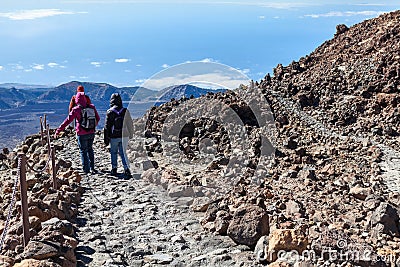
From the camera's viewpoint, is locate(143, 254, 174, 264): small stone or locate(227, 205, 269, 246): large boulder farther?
locate(227, 205, 269, 246): large boulder

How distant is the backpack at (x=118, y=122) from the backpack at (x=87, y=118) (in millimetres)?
460

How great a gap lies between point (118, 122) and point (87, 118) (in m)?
0.63

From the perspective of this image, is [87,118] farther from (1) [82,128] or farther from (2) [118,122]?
(2) [118,122]

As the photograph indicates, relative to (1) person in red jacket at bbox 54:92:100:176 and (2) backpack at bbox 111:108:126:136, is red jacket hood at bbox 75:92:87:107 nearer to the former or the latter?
(1) person in red jacket at bbox 54:92:100:176

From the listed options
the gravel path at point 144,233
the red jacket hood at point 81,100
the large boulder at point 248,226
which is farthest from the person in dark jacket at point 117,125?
the large boulder at point 248,226

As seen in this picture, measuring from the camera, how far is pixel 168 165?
11398 mm

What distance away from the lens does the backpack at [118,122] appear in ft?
31.8

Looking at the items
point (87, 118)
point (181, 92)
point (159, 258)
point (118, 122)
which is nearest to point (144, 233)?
point (159, 258)

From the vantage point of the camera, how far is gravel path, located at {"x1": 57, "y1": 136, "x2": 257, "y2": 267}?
5.75m

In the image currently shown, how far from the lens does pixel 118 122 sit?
31.8 ft

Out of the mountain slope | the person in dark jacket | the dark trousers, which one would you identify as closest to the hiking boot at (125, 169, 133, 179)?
the person in dark jacket

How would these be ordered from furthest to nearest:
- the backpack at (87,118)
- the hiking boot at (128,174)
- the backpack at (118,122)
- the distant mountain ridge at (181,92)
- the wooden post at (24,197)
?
the distant mountain ridge at (181,92), the hiking boot at (128,174), the backpack at (87,118), the backpack at (118,122), the wooden post at (24,197)

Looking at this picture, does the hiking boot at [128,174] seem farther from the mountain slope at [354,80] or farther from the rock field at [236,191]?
the mountain slope at [354,80]

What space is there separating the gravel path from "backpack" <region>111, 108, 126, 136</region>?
0.99 metres
